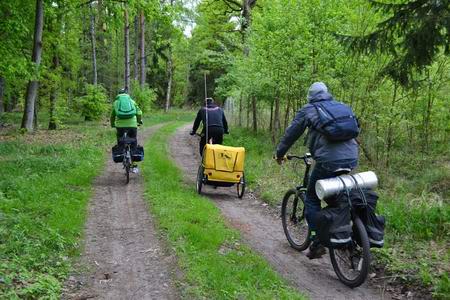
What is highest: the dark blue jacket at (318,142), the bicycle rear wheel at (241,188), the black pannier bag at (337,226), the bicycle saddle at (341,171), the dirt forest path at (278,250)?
the dark blue jacket at (318,142)

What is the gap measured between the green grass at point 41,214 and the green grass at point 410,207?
4.00 metres

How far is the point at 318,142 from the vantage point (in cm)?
558

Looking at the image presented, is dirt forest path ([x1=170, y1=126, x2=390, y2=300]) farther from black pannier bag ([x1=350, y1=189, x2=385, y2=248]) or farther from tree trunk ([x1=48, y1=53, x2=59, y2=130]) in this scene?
tree trunk ([x1=48, y1=53, x2=59, y2=130])

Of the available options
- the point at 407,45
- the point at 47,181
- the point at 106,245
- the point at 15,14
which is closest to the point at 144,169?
the point at 47,181

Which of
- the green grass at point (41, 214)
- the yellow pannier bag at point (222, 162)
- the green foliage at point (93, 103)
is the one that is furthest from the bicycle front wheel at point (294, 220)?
the green foliage at point (93, 103)

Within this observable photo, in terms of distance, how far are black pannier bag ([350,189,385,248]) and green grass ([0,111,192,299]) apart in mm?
3398

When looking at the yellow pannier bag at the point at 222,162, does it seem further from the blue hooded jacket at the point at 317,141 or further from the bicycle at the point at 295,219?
the blue hooded jacket at the point at 317,141

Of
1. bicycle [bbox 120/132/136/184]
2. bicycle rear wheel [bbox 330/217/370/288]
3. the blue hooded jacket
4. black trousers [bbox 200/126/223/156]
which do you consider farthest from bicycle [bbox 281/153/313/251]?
bicycle [bbox 120/132/136/184]

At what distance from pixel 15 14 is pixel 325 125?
15.5m

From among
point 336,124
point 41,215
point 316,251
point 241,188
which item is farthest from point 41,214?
point 336,124

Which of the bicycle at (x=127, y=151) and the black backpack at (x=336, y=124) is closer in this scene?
the black backpack at (x=336, y=124)

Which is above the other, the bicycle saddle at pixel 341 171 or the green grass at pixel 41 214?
the bicycle saddle at pixel 341 171

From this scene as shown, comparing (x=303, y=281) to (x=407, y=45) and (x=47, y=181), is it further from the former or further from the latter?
(x=47, y=181)

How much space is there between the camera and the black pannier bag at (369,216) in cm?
511
